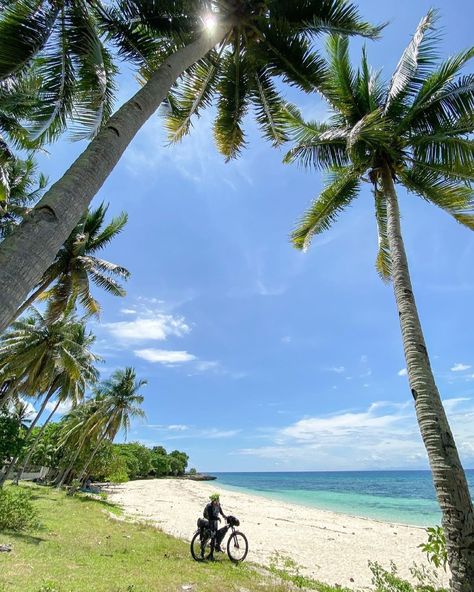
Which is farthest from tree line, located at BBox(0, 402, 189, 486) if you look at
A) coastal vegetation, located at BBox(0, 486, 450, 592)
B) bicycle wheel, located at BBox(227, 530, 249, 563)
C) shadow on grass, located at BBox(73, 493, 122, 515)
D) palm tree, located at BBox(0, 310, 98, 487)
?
bicycle wheel, located at BBox(227, 530, 249, 563)

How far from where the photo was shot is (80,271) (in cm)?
1784

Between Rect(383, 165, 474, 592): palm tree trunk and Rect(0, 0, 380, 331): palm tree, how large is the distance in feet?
15.3

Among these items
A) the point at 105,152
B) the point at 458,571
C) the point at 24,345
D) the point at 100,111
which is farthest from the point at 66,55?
the point at 24,345

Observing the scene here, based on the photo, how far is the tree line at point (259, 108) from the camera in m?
3.93

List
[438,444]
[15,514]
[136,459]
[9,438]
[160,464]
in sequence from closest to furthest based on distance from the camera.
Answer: [438,444] < [15,514] < [9,438] < [136,459] < [160,464]

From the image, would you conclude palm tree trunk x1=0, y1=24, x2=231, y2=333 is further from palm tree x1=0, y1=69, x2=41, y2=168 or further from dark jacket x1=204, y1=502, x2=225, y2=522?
dark jacket x1=204, y1=502, x2=225, y2=522

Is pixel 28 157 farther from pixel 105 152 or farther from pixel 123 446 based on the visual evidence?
pixel 123 446

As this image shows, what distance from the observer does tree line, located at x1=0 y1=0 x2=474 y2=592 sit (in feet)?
12.9

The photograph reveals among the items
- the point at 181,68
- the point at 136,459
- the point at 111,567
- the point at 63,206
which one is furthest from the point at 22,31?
the point at 136,459

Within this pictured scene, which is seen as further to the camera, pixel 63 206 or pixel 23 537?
pixel 23 537

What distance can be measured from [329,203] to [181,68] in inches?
226

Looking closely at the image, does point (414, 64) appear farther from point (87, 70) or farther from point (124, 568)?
point (124, 568)

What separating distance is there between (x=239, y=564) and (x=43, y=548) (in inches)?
208

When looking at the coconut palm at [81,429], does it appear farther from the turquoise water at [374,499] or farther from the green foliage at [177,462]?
the green foliage at [177,462]
